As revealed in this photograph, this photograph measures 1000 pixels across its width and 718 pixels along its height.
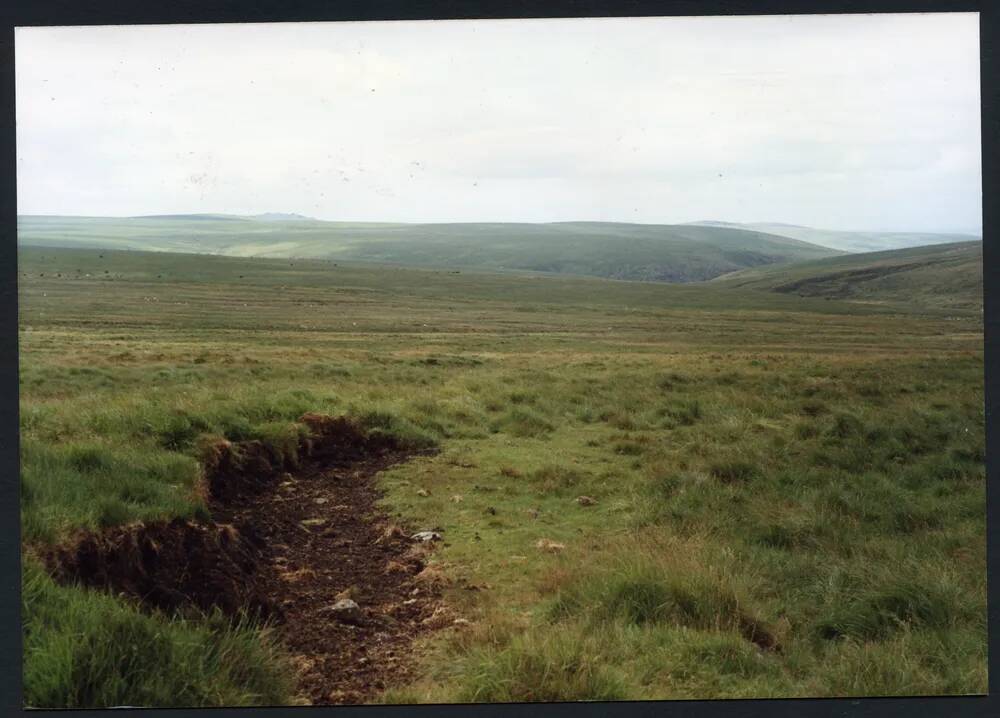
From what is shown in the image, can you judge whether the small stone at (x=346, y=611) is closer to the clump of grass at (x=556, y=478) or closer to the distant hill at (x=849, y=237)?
the clump of grass at (x=556, y=478)

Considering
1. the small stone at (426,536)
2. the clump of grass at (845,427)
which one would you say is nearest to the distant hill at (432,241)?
the clump of grass at (845,427)

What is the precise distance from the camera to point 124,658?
3619 mm

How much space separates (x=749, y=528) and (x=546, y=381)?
3.39m

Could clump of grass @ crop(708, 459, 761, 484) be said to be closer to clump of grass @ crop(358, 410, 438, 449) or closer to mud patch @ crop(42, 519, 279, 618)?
clump of grass @ crop(358, 410, 438, 449)

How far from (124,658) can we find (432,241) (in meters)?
7.11

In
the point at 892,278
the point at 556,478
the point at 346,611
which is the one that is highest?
the point at 892,278

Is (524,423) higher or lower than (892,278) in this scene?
lower

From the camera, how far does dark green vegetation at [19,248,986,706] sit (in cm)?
404

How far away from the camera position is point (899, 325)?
34.4 feet

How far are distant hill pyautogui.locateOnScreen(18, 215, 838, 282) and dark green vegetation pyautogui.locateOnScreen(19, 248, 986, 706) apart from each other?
0.38 m

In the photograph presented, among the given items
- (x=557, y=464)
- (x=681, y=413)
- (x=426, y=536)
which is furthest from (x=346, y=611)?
(x=681, y=413)

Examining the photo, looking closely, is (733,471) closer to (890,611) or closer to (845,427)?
(845,427)

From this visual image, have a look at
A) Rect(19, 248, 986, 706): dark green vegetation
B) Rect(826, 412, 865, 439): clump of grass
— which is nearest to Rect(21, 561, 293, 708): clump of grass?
Rect(19, 248, 986, 706): dark green vegetation

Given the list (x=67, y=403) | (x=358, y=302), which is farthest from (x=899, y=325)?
(x=67, y=403)
